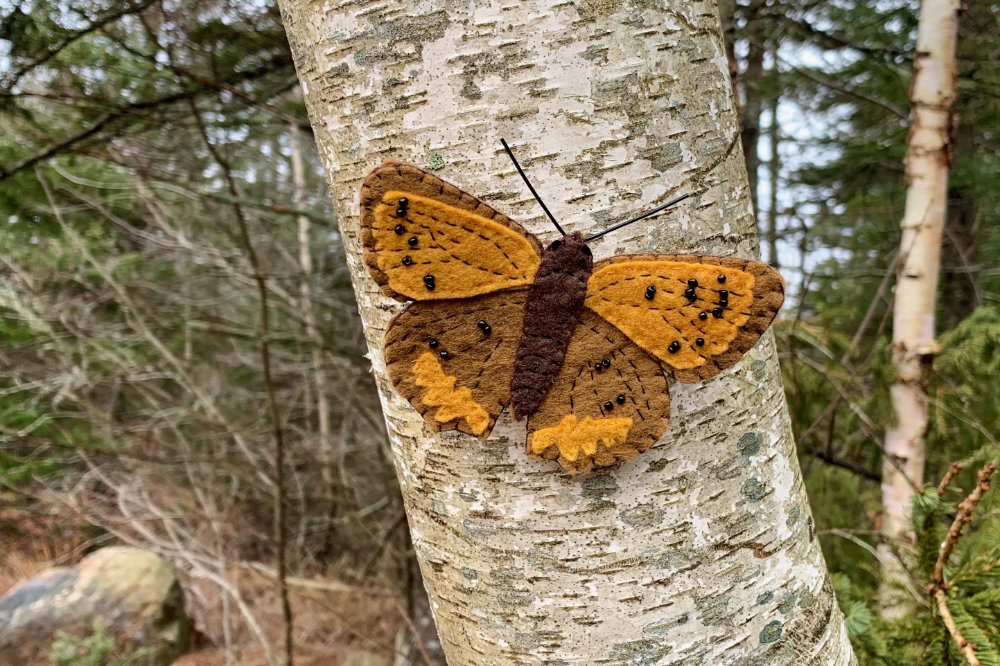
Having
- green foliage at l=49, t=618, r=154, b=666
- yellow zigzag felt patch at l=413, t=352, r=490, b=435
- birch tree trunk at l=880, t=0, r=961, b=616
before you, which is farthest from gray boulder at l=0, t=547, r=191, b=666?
birch tree trunk at l=880, t=0, r=961, b=616

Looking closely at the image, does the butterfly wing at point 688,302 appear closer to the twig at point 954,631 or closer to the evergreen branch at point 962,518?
the evergreen branch at point 962,518

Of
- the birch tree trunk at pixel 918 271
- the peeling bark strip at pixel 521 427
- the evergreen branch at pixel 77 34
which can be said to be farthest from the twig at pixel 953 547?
the evergreen branch at pixel 77 34

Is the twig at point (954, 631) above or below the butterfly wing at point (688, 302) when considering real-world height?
→ below

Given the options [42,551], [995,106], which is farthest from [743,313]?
[42,551]

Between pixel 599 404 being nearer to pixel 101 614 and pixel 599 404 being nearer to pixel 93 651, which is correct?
pixel 93 651

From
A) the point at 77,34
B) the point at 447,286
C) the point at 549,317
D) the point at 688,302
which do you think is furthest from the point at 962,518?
the point at 77,34
